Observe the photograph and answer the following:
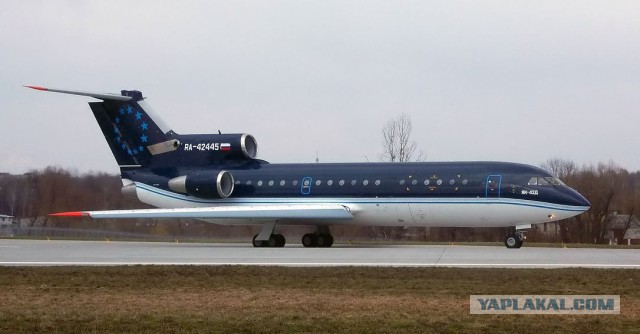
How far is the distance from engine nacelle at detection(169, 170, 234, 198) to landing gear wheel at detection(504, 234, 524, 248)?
37.2ft

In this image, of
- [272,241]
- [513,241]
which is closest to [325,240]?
[272,241]

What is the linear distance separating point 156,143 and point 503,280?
23610 millimetres

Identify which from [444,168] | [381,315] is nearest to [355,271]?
[381,315]

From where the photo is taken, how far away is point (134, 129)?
39.4m

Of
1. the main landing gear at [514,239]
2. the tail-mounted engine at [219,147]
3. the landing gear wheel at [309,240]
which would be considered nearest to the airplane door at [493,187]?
the main landing gear at [514,239]

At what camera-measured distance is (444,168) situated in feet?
112

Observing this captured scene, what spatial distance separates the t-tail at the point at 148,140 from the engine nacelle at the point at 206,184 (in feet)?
3.39

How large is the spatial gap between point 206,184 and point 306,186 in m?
4.03

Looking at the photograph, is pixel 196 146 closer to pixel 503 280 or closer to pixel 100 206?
pixel 100 206

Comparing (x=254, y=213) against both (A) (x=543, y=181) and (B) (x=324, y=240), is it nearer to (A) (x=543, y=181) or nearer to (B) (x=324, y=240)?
(B) (x=324, y=240)

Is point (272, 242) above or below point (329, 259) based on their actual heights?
above

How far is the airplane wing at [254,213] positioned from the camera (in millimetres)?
34969

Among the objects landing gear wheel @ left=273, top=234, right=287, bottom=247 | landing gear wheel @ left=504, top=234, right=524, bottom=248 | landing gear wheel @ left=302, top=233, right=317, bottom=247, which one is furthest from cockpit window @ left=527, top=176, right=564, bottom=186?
landing gear wheel @ left=273, top=234, right=287, bottom=247

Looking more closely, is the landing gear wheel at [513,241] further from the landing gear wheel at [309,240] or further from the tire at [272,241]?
the tire at [272,241]
